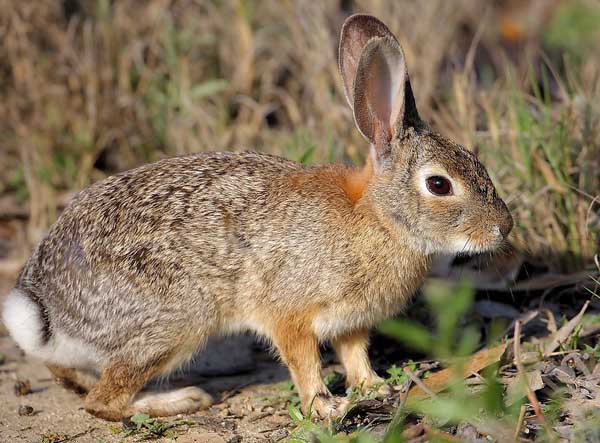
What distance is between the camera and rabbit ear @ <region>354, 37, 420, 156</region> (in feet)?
13.1

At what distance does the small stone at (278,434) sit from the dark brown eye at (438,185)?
1.33 metres

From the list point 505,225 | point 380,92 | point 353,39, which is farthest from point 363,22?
point 505,225

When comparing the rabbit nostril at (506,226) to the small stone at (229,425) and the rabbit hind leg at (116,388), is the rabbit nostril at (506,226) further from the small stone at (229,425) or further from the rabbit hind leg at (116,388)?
the rabbit hind leg at (116,388)

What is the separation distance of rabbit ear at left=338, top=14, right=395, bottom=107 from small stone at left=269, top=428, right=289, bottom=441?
1.58m

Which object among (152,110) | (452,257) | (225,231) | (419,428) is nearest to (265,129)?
(152,110)

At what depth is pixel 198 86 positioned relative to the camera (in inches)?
268

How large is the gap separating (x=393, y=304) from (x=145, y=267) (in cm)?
123

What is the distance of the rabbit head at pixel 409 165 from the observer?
399 centimetres

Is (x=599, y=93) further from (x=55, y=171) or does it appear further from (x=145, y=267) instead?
(x=55, y=171)

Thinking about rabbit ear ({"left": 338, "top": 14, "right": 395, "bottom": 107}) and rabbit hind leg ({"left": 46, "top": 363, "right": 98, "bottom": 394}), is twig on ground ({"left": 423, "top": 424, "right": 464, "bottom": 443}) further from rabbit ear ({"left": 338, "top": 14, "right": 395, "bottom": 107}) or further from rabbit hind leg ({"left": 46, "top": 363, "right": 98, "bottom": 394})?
rabbit hind leg ({"left": 46, "top": 363, "right": 98, "bottom": 394})

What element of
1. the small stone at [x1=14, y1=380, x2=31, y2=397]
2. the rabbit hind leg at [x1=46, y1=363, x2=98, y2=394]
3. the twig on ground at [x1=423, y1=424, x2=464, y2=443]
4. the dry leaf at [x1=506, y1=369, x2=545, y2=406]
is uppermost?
the twig on ground at [x1=423, y1=424, x2=464, y2=443]

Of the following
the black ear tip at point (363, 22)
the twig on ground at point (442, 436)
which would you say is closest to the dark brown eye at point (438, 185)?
the black ear tip at point (363, 22)

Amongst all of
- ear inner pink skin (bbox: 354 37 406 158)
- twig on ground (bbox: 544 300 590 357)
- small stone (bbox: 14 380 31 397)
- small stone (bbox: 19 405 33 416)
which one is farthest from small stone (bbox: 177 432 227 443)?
twig on ground (bbox: 544 300 590 357)

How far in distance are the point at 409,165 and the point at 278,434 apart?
141cm
